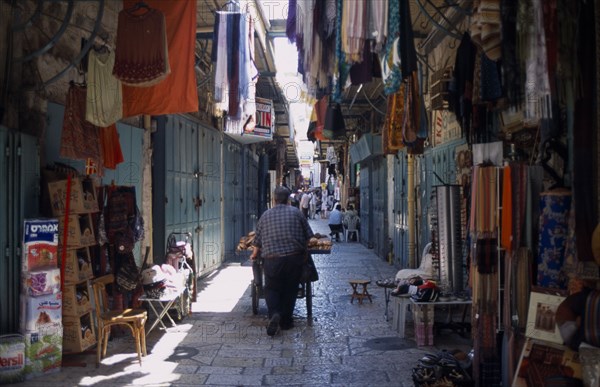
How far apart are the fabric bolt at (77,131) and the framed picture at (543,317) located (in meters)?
4.57

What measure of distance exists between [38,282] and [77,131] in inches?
63.0

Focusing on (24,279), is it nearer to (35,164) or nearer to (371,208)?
(35,164)

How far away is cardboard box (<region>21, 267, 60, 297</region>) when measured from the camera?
210 inches

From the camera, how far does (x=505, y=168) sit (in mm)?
4699

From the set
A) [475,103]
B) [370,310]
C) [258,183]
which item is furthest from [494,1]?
[258,183]

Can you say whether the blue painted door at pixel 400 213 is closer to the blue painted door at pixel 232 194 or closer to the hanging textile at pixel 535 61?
the blue painted door at pixel 232 194

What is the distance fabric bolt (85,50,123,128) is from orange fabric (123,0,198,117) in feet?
1.48

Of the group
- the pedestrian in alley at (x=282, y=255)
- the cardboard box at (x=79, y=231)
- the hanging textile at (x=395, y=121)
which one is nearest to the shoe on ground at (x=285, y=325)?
the pedestrian in alley at (x=282, y=255)

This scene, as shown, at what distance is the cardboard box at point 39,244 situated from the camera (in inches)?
212

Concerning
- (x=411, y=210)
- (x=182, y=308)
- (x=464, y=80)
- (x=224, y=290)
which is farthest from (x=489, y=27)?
(x=224, y=290)

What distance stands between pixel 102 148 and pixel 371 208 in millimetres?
11875

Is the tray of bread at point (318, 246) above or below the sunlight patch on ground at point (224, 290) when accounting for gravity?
above

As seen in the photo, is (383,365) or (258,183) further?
(258,183)

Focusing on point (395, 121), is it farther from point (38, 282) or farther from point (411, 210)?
point (38, 282)
